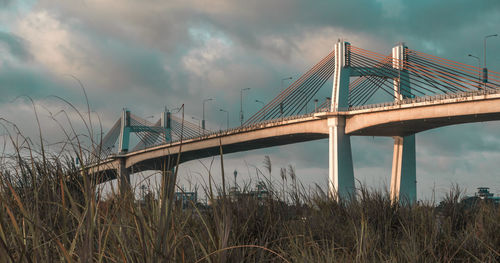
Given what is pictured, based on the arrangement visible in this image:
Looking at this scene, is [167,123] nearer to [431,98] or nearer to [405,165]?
[405,165]

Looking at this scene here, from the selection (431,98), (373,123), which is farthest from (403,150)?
(431,98)

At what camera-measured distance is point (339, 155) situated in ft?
137

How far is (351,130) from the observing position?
41.9 meters

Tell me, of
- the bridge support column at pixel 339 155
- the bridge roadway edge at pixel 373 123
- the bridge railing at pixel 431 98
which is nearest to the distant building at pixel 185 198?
the bridge roadway edge at pixel 373 123

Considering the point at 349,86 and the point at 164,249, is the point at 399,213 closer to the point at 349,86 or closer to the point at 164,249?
the point at 164,249

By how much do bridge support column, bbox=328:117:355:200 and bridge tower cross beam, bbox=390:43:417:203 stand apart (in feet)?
13.3

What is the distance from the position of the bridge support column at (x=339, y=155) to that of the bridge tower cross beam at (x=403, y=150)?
4.05 meters

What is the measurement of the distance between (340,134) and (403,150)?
6054mm

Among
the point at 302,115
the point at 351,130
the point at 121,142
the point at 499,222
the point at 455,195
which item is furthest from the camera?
the point at 121,142

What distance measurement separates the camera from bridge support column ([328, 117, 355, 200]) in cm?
4128

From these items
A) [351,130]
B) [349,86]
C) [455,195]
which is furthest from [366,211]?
[349,86]

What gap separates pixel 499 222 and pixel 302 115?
38301 mm

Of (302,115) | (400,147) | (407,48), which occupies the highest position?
(407,48)

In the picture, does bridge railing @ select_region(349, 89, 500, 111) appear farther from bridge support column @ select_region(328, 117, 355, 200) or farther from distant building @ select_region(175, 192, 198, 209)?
distant building @ select_region(175, 192, 198, 209)
